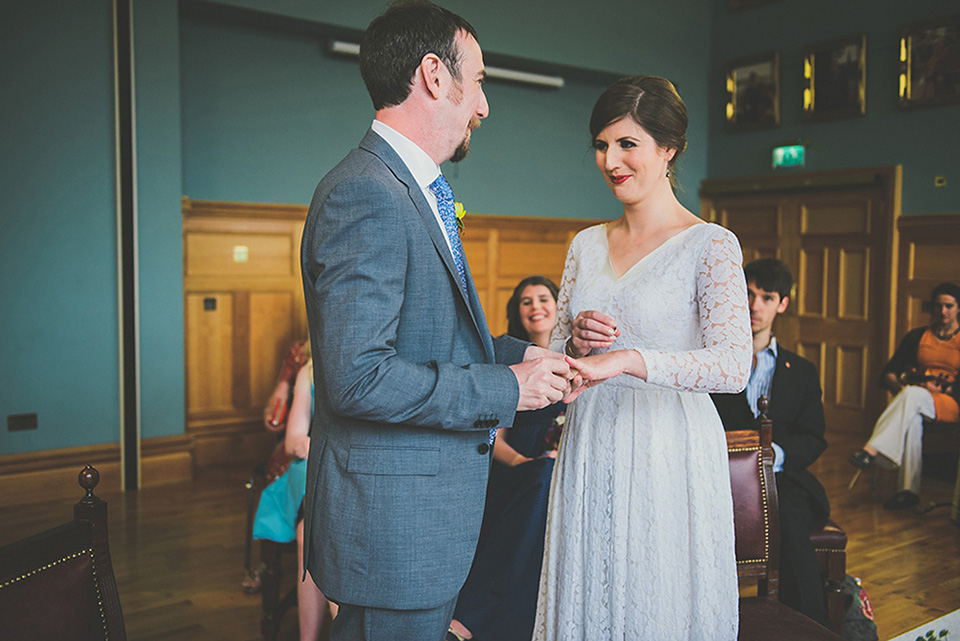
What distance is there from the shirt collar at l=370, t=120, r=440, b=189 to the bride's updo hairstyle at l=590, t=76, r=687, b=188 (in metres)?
0.60

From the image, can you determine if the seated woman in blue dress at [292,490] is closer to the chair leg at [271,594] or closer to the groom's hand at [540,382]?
the chair leg at [271,594]

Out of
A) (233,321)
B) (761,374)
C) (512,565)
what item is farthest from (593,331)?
(233,321)

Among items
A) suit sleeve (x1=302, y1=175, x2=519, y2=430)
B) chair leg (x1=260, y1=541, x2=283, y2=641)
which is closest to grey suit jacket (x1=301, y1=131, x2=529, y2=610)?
suit sleeve (x1=302, y1=175, x2=519, y2=430)

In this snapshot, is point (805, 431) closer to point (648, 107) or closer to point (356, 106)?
point (648, 107)

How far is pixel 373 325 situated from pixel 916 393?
16.9 ft

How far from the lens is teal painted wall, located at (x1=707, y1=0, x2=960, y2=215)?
664 centimetres

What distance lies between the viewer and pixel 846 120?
728 centimetres

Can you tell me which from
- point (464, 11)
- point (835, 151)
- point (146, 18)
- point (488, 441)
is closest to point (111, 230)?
point (146, 18)

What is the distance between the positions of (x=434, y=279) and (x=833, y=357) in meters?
7.05

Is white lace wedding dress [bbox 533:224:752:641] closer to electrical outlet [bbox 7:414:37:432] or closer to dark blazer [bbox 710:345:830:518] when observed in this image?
dark blazer [bbox 710:345:830:518]

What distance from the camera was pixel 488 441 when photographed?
1.41 m

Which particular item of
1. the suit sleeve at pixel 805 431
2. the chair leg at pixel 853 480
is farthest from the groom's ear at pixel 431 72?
the chair leg at pixel 853 480

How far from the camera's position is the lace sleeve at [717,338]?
161cm

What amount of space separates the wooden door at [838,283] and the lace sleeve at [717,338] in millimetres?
5808
